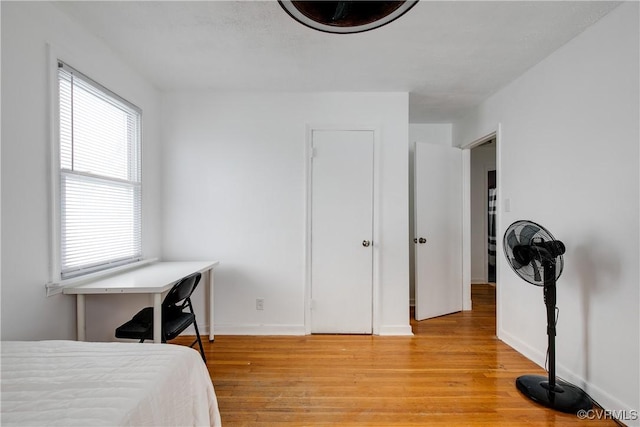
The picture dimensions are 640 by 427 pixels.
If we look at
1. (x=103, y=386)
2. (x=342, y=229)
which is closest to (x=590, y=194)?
(x=342, y=229)

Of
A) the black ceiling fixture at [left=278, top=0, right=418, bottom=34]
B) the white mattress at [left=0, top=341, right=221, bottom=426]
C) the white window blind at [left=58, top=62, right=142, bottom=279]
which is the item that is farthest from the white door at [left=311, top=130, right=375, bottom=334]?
the black ceiling fixture at [left=278, top=0, right=418, bottom=34]

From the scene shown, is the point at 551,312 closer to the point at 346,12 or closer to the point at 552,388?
the point at 552,388

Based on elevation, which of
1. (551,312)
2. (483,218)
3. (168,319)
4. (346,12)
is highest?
(346,12)

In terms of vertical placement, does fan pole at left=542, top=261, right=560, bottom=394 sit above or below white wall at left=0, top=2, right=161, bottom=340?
below

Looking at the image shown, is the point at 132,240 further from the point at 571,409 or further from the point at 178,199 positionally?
the point at 571,409

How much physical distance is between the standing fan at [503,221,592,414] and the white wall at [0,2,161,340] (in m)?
2.77

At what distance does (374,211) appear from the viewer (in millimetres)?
2986

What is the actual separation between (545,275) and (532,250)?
0.54 ft

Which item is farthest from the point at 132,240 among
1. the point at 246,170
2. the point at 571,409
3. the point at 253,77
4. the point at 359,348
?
the point at 571,409

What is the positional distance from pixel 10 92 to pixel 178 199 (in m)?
1.58

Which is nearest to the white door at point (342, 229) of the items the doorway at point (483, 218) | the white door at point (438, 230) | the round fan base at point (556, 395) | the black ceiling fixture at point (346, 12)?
the white door at point (438, 230)

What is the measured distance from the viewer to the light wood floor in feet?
5.84

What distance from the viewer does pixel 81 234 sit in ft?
6.50

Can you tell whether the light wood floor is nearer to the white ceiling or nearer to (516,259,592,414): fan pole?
(516,259,592,414): fan pole
